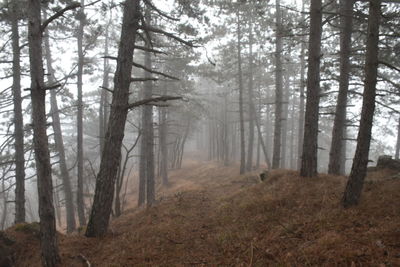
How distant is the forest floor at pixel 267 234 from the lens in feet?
15.4

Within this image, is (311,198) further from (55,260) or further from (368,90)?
(55,260)

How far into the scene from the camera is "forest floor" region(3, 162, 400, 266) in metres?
4.70

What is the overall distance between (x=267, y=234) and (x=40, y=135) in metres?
5.57

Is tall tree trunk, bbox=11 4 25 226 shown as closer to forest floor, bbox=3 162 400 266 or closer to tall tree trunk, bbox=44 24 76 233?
forest floor, bbox=3 162 400 266

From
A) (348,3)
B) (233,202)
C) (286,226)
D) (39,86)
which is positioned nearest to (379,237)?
(286,226)

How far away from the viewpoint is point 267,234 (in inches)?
237

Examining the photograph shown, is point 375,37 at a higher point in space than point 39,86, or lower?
higher

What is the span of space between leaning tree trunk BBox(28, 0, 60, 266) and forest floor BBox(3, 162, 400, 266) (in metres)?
0.73

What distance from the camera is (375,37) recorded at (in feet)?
19.0

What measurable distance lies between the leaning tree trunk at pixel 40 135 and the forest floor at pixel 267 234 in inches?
28.9

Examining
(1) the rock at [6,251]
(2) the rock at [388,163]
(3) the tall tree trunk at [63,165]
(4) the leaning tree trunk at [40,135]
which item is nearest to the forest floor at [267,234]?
(1) the rock at [6,251]

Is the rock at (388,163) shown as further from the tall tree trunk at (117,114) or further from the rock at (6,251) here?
the rock at (6,251)

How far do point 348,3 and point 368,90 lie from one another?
18.7 feet

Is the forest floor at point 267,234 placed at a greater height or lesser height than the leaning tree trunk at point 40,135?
lesser
